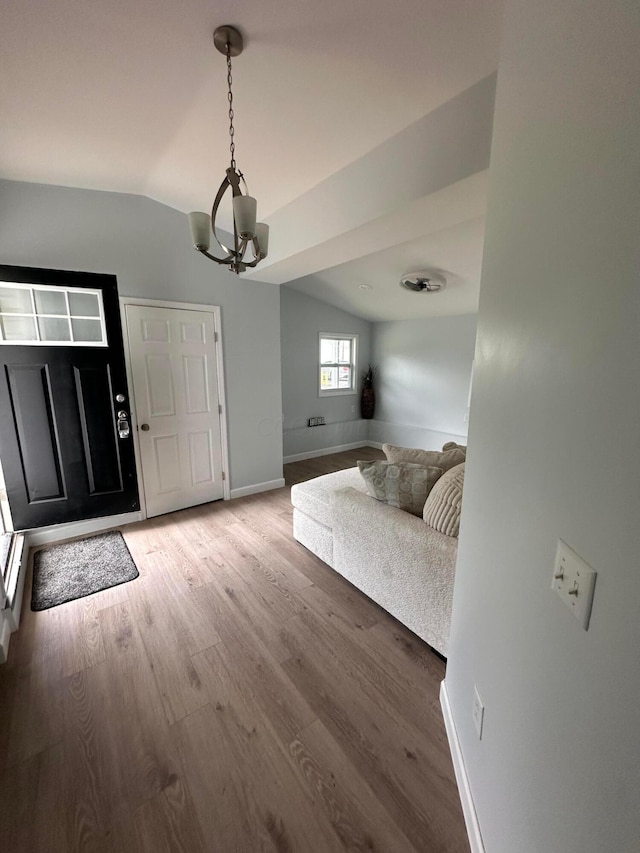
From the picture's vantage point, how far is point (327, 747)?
4.41 ft

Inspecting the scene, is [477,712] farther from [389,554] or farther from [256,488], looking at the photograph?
[256,488]

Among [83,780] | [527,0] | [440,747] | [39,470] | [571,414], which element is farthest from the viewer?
[39,470]

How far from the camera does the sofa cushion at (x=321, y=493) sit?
2449 mm

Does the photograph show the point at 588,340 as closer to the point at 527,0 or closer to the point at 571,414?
the point at 571,414

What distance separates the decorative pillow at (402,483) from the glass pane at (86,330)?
8.04 ft

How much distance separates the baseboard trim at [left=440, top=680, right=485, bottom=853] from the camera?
104 centimetres

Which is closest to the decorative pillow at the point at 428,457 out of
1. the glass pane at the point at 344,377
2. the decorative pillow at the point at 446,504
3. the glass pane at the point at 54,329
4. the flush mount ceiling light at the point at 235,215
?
the decorative pillow at the point at 446,504

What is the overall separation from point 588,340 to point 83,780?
6.79ft

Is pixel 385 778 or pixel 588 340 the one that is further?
pixel 385 778

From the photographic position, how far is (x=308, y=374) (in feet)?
17.3

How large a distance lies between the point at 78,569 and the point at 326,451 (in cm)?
375

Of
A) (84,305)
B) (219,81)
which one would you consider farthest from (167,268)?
(219,81)

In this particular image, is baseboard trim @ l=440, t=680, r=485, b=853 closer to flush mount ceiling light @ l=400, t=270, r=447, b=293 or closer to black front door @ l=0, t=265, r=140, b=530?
black front door @ l=0, t=265, r=140, b=530

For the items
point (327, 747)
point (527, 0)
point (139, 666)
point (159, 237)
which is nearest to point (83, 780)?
point (139, 666)
